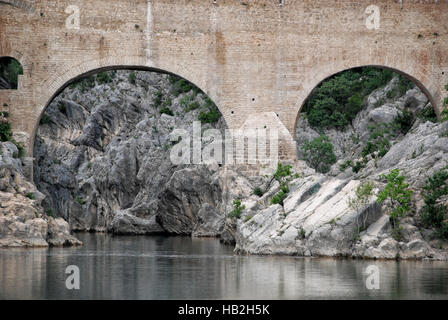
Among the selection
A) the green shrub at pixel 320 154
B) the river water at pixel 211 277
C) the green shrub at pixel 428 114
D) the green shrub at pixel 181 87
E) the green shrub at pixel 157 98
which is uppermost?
the green shrub at pixel 181 87

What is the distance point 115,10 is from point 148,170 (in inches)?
601

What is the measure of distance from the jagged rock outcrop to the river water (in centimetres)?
201

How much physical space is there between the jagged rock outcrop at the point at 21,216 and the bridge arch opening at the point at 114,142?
7.69 meters

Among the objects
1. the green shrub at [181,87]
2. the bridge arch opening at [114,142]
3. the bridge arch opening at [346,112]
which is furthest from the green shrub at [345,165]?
the green shrub at [181,87]

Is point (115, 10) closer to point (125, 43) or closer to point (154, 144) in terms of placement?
point (125, 43)

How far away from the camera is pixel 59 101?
164 ft

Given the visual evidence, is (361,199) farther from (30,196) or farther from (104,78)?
(104,78)

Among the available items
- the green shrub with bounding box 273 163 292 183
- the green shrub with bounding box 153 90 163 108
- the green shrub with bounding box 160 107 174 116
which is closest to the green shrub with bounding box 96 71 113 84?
the green shrub with bounding box 153 90 163 108

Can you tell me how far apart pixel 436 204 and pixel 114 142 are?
2885 centimetres

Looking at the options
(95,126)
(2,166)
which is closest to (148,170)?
(95,126)

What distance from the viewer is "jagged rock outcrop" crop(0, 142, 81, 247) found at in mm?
20406

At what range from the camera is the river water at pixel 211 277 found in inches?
447

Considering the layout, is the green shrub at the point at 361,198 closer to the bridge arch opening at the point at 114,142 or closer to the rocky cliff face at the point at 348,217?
the rocky cliff face at the point at 348,217

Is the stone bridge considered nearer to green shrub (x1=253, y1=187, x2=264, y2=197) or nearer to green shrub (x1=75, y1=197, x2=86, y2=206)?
green shrub (x1=253, y1=187, x2=264, y2=197)
